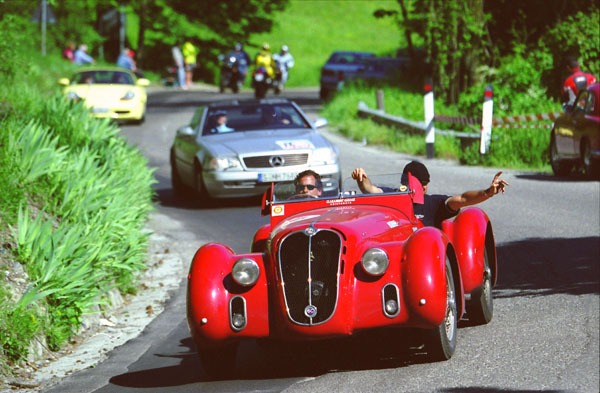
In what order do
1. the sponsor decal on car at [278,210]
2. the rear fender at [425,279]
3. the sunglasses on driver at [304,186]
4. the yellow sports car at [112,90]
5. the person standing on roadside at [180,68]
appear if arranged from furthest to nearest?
the person standing on roadside at [180,68] < the yellow sports car at [112,90] < the sunglasses on driver at [304,186] < the sponsor decal on car at [278,210] < the rear fender at [425,279]

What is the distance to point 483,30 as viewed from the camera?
27.9 m

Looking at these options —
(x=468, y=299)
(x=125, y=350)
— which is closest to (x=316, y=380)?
(x=468, y=299)

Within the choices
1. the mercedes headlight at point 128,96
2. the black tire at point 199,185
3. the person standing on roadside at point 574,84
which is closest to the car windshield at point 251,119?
the black tire at point 199,185

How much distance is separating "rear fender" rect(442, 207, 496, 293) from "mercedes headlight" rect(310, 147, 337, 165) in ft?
24.5

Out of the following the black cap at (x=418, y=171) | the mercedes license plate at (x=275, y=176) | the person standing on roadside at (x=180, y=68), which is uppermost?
the black cap at (x=418, y=171)

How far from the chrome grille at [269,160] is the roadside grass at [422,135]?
510 centimetres

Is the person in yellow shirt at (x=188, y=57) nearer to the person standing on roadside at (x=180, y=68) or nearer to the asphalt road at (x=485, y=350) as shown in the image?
the person standing on roadside at (x=180, y=68)

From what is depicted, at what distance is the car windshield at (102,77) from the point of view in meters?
29.8

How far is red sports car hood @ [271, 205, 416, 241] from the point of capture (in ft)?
24.3

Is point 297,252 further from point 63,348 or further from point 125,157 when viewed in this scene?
point 125,157

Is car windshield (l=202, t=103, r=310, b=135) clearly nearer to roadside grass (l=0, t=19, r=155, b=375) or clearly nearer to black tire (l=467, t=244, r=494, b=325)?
roadside grass (l=0, t=19, r=155, b=375)

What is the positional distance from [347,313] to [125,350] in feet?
8.20

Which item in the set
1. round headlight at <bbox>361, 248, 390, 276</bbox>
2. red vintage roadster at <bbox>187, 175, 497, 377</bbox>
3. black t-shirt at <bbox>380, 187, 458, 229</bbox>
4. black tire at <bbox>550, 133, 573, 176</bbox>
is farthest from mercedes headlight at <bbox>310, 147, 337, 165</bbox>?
round headlight at <bbox>361, 248, 390, 276</bbox>

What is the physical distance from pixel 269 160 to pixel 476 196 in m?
7.93
